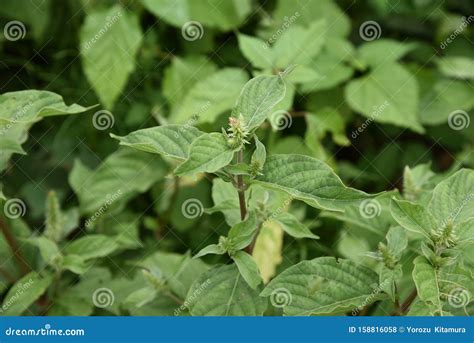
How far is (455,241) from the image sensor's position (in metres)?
1.55

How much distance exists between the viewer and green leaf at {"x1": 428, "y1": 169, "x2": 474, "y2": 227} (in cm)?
165

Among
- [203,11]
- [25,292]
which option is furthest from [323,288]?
[203,11]

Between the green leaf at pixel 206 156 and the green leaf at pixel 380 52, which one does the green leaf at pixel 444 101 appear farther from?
the green leaf at pixel 206 156

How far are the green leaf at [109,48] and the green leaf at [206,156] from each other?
120 cm

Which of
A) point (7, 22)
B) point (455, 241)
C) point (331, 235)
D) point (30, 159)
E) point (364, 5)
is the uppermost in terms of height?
point (364, 5)

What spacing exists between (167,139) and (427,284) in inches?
27.4

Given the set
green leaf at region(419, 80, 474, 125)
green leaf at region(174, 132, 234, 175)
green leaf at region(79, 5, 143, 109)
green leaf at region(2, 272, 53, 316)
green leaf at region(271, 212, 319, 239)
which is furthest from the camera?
green leaf at region(419, 80, 474, 125)

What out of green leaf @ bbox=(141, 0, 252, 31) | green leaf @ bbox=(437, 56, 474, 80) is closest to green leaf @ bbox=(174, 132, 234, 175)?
green leaf @ bbox=(141, 0, 252, 31)

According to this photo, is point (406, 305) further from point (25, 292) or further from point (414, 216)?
point (25, 292)

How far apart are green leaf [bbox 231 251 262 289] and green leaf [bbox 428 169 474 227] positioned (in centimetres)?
47

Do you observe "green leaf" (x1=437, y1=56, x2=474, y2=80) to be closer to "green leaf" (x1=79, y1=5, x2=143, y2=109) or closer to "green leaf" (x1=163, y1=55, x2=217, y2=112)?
"green leaf" (x1=163, y1=55, x2=217, y2=112)

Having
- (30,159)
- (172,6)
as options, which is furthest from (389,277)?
(30,159)

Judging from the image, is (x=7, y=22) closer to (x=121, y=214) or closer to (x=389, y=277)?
(x=121, y=214)

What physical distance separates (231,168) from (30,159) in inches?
65.3
